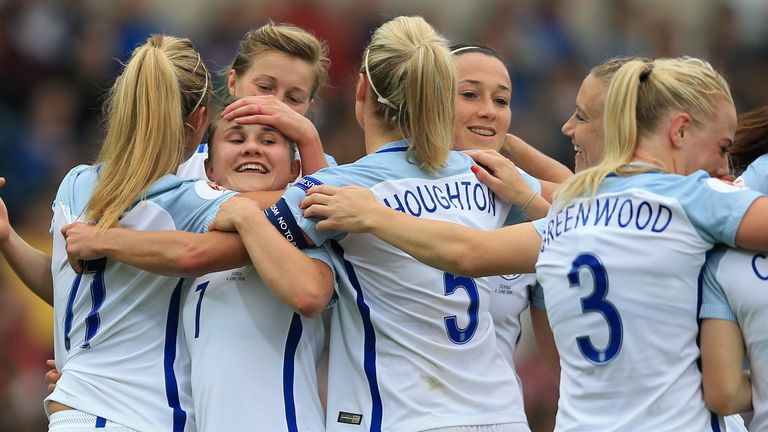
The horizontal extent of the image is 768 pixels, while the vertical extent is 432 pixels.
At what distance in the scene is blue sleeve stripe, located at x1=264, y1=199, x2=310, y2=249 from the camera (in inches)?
166

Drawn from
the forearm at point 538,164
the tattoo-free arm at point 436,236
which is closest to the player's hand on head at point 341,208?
the tattoo-free arm at point 436,236

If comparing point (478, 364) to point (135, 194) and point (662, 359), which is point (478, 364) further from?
point (135, 194)

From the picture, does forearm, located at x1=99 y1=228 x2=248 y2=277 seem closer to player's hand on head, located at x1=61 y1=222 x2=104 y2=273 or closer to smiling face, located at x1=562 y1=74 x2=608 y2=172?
player's hand on head, located at x1=61 y1=222 x2=104 y2=273

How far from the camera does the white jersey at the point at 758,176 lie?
4.63 m

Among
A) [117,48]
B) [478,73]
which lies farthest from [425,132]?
[117,48]

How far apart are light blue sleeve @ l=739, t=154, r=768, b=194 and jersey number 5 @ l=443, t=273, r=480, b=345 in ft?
3.85

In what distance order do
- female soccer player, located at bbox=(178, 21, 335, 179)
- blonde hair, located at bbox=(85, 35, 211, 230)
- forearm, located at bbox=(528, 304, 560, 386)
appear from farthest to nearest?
female soccer player, located at bbox=(178, 21, 335, 179) → forearm, located at bbox=(528, 304, 560, 386) → blonde hair, located at bbox=(85, 35, 211, 230)

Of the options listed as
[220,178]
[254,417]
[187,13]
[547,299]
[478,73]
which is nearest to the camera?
[547,299]

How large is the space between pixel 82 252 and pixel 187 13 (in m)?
7.53

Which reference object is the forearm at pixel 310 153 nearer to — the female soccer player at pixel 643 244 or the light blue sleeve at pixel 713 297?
the female soccer player at pixel 643 244

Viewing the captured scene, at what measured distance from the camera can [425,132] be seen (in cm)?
438

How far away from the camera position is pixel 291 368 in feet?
14.2

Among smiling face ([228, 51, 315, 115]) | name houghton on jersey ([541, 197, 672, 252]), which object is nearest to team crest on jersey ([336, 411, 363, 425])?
name houghton on jersey ([541, 197, 672, 252])

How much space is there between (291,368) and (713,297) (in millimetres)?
1570
